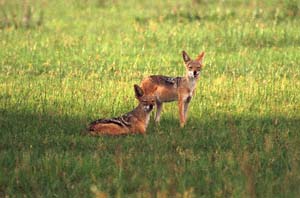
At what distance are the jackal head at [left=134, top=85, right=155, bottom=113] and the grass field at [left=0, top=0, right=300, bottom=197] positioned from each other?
0.31 m

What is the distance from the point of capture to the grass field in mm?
9711

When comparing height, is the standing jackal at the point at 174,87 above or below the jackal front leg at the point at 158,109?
above

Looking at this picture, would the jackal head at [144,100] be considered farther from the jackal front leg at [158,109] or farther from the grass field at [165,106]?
the jackal front leg at [158,109]

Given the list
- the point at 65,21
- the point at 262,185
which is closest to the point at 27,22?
the point at 65,21

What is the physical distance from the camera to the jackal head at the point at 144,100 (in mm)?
12398

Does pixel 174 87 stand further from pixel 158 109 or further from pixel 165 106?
pixel 165 106

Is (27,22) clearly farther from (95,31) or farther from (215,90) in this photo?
(215,90)

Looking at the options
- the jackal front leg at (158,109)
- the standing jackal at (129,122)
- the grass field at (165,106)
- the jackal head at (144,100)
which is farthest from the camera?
the jackal front leg at (158,109)

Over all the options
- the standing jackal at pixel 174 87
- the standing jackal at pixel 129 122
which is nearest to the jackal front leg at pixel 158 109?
the standing jackal at pixel 174 87

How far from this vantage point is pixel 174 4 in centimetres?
2712

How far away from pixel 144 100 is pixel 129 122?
462 millimetres

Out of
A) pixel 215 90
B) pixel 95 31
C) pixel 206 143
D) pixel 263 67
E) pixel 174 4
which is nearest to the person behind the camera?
pixel 206 143

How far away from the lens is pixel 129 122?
39.8 feet

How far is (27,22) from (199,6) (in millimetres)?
5023
